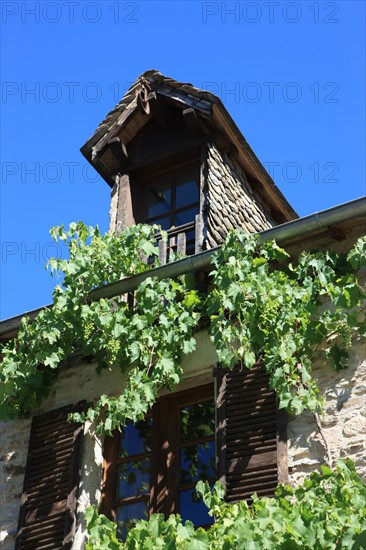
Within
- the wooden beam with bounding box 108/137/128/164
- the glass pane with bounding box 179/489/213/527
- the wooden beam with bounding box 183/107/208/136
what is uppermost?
the wooden beam with bounding box 183/107/208/136

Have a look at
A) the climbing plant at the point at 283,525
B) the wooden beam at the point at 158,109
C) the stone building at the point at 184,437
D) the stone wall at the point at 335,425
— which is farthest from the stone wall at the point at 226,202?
the climbing plant at the point at 283,525

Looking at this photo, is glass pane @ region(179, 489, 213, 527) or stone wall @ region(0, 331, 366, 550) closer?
stone wall @ region(0, 331, 366, 550)

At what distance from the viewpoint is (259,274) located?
6.95 m

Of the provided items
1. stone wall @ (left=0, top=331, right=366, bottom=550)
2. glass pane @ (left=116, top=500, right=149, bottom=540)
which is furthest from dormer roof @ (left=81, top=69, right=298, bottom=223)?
glass pane @ (left=116, top=500, right=149, bottom=540)

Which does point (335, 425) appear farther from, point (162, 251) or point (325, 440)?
point (162, 251)

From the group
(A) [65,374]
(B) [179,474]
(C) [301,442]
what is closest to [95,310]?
(A) [65,374]

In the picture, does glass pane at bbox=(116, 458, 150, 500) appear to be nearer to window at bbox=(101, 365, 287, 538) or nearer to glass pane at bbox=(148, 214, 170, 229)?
window at bbox=(101, 365, 287, 538)

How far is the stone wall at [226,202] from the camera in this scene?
8766 mm

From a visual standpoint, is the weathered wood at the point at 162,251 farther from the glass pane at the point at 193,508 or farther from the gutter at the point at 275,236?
the glass pane at the point at 193,508

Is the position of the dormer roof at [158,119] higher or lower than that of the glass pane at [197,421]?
higher

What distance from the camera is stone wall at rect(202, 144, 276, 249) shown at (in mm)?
8766

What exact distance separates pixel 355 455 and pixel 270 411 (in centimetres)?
70

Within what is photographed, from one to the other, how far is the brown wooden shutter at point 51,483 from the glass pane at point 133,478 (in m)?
0.31

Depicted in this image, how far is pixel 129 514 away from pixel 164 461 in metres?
0.42
